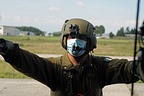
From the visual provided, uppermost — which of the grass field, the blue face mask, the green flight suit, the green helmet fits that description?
the green helmet

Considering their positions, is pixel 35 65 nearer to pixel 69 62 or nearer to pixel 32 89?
pixel 69 62

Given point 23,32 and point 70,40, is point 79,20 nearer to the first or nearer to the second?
point 70,40

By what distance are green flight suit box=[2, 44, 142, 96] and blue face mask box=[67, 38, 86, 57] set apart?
0.11 metres

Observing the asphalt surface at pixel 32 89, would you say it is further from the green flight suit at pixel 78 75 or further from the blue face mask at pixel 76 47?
Answer: the blue face mask at pixel 76 47

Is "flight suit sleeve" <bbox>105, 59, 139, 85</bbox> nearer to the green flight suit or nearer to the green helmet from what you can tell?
the green flight suit

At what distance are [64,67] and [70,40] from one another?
0.23 m

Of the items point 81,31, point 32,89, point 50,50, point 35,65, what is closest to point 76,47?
point 81,31

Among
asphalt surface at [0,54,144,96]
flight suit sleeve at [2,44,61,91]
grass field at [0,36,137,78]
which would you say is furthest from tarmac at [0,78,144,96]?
flight suit sleeve at [2,44,61,91]

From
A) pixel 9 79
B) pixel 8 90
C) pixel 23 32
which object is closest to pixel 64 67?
pixel 8 90

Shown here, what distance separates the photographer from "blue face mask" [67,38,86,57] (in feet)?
8.71

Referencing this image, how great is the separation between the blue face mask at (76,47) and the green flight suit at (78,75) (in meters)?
0.11

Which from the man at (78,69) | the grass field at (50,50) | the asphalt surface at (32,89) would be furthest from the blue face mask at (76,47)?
the asphalt surface at (32,89)

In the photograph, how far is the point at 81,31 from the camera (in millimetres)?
2748

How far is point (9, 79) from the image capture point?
1234 centimetres
